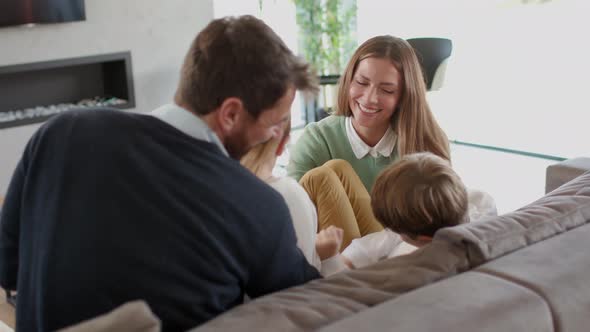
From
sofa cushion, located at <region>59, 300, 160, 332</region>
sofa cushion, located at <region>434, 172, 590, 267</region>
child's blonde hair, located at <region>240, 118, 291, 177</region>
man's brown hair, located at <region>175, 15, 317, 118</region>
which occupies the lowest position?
sofa cushion, located at <region>434, 172, 590, 267</region>

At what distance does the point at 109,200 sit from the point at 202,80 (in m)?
0.26

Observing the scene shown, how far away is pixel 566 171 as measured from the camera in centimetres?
221

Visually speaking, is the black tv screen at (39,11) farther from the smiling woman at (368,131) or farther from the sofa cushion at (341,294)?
the sofa cushion at (341,294)

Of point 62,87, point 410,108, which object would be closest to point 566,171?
point 410,108

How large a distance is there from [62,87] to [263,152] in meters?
4.14

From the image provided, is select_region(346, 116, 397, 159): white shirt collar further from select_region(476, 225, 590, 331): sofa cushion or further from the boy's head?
select_region(476, 225, 590, 331): sofa cushion

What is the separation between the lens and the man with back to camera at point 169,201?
1240 millimetres

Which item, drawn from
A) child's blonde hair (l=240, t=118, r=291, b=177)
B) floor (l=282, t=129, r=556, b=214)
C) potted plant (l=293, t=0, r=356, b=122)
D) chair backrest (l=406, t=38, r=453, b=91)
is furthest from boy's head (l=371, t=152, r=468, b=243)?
potted plant (l=293, t=0, r=356, b=122)

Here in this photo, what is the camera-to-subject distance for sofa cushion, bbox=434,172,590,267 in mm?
1367

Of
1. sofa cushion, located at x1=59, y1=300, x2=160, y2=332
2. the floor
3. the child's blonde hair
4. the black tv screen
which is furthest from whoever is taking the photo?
the black tv screen

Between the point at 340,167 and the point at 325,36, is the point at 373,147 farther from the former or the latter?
the point at 325,36

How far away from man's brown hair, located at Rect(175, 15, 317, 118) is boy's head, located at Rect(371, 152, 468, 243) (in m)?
0.44

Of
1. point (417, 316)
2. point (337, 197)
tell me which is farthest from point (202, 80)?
point (337, 197)

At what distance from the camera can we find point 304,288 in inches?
51.3
